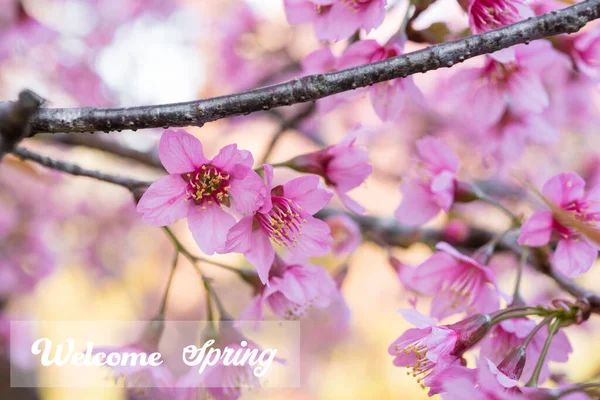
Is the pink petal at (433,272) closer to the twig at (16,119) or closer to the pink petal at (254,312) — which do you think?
the pink petal at (254,312)

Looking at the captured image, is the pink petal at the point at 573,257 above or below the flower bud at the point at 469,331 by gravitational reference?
below

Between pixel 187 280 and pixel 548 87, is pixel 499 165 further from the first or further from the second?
pixel 187 280

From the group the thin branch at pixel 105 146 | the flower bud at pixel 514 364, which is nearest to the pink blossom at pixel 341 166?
the flower bud at pixel 514 364

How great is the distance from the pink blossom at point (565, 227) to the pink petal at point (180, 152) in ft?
1.65

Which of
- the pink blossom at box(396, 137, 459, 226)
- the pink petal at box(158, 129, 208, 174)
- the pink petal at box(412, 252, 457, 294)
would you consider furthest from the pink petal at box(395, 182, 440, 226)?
the pink petal at box(158, 129, 208, 174)

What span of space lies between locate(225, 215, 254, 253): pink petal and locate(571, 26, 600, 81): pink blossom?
26.8 inches

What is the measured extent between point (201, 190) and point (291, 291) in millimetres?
214

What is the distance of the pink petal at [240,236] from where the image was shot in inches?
28.5

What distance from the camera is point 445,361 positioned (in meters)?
0.72

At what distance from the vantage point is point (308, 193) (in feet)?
2.59

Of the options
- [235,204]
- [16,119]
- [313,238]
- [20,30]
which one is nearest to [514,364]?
[313,238]

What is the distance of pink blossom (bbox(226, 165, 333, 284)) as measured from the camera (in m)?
0.77

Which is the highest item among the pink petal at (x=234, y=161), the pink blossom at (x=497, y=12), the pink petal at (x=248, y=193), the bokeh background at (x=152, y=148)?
the pink blossom at (x=497, y=12)

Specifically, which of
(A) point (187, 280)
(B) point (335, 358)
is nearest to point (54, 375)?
(A) point (187, 280)
